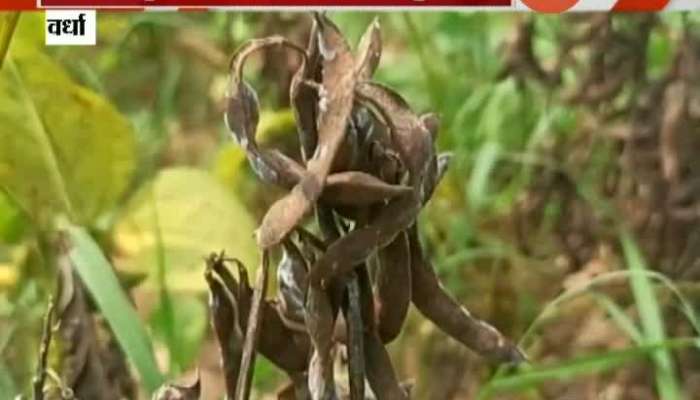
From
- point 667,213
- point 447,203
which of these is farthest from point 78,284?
point 667,213

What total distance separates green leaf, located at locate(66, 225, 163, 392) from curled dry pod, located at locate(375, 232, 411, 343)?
0.73 feet

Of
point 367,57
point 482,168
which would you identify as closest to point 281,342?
point 367,57

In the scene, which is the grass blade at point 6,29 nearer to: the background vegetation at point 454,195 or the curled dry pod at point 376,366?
the background vegetation at point 454,195

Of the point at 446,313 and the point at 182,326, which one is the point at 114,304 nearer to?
the point at 182,326

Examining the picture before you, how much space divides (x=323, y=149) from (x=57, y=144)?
0.28 metres

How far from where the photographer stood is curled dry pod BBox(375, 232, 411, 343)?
19.6 inches

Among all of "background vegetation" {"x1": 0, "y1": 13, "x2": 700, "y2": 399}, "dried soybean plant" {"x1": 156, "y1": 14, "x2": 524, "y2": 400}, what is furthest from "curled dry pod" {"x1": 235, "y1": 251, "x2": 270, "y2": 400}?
"background vegetation" {"x1": 0, "y1": 13, "x2": 700, "y2": 399}

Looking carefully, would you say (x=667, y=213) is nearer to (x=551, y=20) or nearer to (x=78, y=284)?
(x=551, y=20)

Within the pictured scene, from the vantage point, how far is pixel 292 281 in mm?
491

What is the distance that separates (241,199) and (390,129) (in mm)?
242

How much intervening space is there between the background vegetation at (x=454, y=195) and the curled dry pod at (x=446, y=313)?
0.48 feet

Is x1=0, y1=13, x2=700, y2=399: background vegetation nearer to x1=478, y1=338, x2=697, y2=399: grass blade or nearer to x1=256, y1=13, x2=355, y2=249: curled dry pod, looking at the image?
x1=478, y1=338, x2=697, y2=399: grass blade

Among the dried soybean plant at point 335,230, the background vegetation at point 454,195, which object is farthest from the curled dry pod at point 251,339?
the background vegetation at point 454,195

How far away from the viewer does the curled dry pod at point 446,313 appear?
1.69 ft
